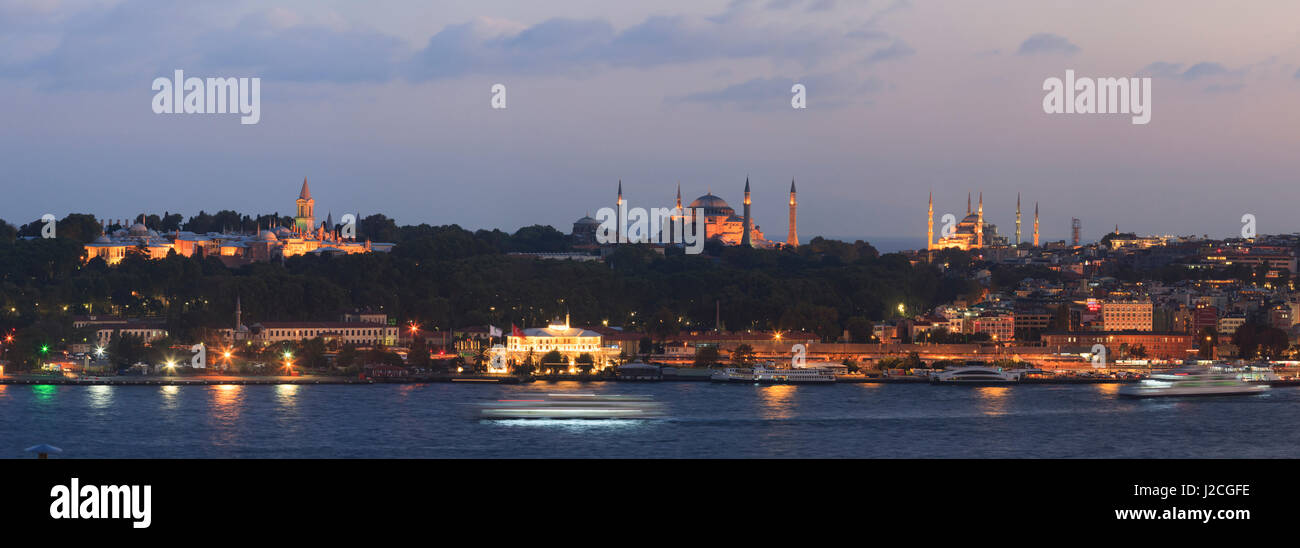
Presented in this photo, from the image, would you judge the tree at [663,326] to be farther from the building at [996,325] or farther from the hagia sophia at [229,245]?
the hagia sophia at [229,245]

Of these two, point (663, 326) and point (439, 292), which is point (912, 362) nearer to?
point (663, 326)

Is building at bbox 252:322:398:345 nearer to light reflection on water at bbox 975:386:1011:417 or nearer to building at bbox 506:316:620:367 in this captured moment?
building at bbox 506:316:620:367

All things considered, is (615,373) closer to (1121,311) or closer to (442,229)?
(1121,311)

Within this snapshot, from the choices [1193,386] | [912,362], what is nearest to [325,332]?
[912,362]

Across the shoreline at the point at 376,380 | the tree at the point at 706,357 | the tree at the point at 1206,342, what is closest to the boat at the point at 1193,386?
the shoreline at the point at 376,380

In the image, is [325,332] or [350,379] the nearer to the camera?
[350,379]
